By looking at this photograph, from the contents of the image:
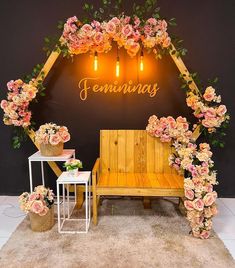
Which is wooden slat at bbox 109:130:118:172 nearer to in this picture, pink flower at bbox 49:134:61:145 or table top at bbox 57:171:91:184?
table top at bbox 57:171:91:184

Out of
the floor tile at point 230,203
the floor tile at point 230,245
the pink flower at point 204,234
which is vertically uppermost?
the pink flower at point 204,234

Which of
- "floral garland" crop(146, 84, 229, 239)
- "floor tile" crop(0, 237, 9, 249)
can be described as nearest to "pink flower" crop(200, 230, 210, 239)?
"floral garland" crop(146, 84, 229, 239)

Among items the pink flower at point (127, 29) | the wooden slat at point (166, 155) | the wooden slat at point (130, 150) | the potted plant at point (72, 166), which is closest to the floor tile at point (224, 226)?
the wooden slat at point (166, 155)

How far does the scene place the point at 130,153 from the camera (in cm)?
353

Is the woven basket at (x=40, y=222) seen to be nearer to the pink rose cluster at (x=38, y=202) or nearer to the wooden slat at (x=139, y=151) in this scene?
the pink rose cluster at (x=38, y=202)

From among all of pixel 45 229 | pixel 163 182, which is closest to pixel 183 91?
pixel 163 182

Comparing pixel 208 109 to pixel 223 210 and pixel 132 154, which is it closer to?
pixel 132 154

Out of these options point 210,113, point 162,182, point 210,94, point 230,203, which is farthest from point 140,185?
point 230,203

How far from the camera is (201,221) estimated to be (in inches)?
108

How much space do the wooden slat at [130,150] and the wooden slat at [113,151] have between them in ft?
0.45

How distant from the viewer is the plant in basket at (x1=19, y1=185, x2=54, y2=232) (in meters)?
2.84

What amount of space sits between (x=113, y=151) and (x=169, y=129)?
746 mm

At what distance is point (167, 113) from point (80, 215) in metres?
1.72

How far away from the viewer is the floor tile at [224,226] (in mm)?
2869
